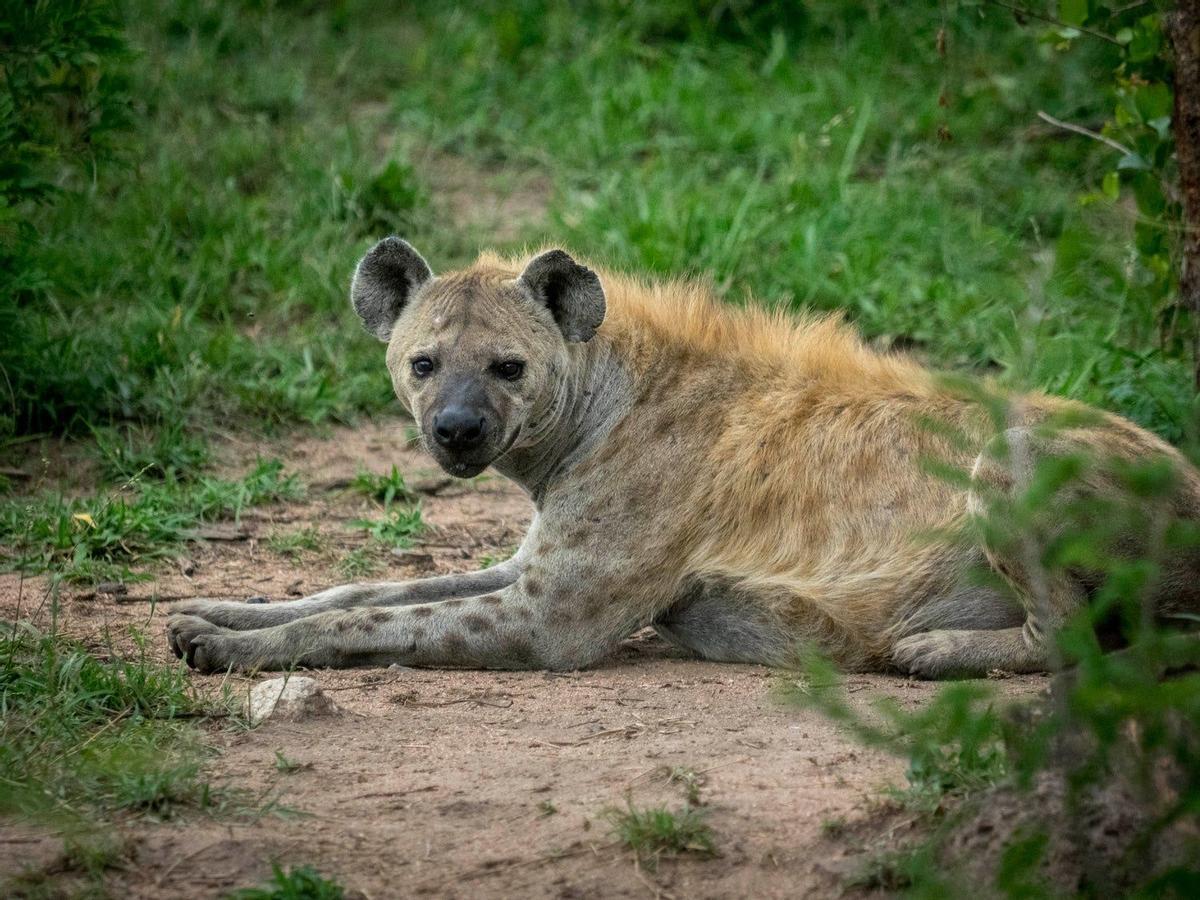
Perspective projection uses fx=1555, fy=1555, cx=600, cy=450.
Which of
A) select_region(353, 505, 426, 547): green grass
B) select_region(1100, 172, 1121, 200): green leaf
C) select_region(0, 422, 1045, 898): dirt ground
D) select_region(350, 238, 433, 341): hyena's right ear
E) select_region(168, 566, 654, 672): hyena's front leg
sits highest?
select_region(1100, 172, 1121, 200): green leaf

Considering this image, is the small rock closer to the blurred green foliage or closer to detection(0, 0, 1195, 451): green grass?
the blurred green foliage

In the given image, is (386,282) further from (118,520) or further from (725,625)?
(725,625)

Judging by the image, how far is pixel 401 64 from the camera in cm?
934

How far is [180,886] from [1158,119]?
3.99m

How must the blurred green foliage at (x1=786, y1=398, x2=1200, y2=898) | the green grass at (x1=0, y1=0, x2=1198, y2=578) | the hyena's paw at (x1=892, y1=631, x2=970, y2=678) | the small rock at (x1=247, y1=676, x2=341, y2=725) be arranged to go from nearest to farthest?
the blurred green foliage at (x1=786, y1=398, x2=1200, y2=898), the small rock at (x1=247, y1=676, x2=341, y2=725), the hyena's paw at (x1=892, y1=631, x2=970, y2=678), the green grass at (x1=0, y1=0, x2=1198, y2=578)

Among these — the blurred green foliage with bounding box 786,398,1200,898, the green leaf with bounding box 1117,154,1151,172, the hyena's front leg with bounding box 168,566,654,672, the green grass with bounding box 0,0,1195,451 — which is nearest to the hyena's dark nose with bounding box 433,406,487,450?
the hyena's front leg with bounding box 168,566,654,672

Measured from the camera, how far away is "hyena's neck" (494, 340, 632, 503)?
4.62m

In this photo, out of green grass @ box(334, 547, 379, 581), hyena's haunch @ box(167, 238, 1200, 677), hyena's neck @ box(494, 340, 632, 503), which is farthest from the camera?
green grass @ box(334, 547, 379, 581)

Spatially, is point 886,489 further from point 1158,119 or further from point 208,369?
point 208,369

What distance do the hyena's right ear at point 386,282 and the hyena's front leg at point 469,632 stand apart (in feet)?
3.15

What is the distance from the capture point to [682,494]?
→ 4.51 metres

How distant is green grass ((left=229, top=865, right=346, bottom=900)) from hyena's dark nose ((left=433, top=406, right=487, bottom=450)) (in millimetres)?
1689

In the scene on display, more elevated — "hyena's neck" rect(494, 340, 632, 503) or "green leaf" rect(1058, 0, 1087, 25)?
"green leaf" rect(1058, 0, 1087, 25)

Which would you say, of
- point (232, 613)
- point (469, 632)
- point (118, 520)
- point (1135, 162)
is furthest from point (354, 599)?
point (1135, 162)
